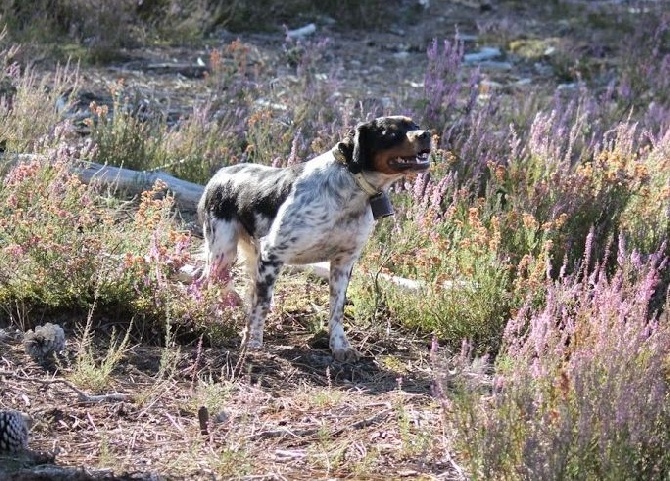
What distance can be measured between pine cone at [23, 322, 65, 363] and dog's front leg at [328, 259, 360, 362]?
4.49ft

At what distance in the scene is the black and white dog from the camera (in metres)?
5.27

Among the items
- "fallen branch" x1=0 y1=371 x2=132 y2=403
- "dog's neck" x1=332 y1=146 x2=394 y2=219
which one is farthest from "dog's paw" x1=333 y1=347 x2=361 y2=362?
"fallen branch" x1=0 y1=371 x2=132 y2=403

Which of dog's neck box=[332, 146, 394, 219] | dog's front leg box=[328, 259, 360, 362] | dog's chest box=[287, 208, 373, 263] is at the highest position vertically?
dog's neck box=[332, 146, 394, 219]

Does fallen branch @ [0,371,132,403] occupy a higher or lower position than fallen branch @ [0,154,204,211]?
lower

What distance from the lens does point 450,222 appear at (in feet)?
21.2

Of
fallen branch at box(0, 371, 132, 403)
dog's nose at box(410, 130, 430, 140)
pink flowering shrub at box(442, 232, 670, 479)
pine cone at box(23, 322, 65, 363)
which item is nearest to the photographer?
pink flowering shrub at box(442, 232, 670, 479)

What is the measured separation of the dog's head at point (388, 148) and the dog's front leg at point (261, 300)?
2.06 feet

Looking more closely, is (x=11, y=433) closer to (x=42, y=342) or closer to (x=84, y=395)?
(x=84, y=395)

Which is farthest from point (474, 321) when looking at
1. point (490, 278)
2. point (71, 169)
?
point (71, 169)

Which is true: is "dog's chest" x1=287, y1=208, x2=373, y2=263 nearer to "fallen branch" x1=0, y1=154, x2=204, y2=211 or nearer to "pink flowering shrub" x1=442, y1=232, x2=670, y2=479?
"pink flowering shrub" x1=442, y1=232, x2=670, y2=479

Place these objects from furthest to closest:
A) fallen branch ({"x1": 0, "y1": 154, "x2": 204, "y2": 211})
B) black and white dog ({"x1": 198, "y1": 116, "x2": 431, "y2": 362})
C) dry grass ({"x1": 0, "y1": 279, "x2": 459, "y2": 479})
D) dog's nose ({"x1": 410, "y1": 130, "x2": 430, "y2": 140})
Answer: fallen branch ({"x1": 0, "y1": 154, "x2": 204, "y2": 211}) → black and white dog ({"x1": 198, "y1": 116, "x2": 431, "y2": 362}) → dog's nose ({"x1": 410, "y1": 130, "x2": 430, "y2": 140}) → dry grass ({"x1": 0, "y1": 279, "x2": 459, "y2": 479})

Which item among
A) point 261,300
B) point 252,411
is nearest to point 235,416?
point 252,411

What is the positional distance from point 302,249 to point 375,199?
1.40 ft

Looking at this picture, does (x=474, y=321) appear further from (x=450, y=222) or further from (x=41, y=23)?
(x=41, y=23)
